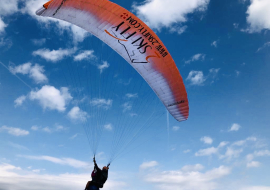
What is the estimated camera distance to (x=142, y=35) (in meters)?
11.3

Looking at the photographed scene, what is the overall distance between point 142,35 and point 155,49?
3.19ft

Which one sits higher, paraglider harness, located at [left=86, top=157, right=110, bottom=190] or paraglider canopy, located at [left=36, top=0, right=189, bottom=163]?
paraglider canopy, located at [left=36, top=0, right=189, bottom=163]

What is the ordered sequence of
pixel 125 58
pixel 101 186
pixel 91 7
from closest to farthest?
pixel 101 186 < pixel 91 7 < pixel 125 58

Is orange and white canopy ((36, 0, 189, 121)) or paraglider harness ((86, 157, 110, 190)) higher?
orange and white canopy ((36, 0, 189, 121))

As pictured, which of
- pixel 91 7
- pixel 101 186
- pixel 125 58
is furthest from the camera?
pixel 125 58

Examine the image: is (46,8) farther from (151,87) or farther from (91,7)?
(151,87)

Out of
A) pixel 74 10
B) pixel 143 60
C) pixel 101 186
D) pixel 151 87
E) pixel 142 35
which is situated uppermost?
pixel 74 10

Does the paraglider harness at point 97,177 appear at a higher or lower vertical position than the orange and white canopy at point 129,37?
lower

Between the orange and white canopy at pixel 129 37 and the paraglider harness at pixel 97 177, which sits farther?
the orange and white canopy at pixel 129 37

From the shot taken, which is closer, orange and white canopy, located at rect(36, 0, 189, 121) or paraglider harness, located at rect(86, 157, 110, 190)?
paraglider harness, located at rect(86, 157, 110, 190)

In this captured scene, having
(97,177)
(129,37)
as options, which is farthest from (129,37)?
(97,177)

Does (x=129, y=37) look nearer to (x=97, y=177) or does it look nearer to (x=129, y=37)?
(x=129, y=37)

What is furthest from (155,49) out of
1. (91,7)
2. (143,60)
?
(91,7)

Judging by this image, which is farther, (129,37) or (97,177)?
(129,37)
